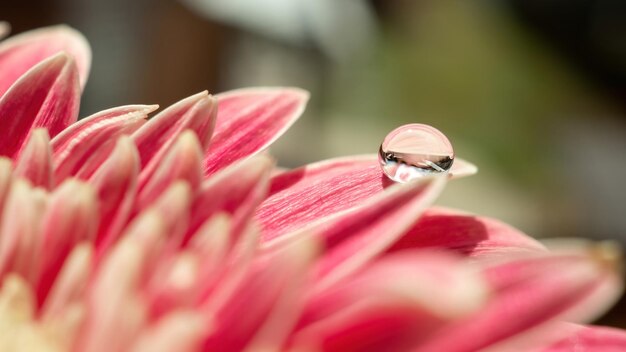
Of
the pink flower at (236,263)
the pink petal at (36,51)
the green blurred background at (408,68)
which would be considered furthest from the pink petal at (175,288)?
the green blurred background at (408,68)

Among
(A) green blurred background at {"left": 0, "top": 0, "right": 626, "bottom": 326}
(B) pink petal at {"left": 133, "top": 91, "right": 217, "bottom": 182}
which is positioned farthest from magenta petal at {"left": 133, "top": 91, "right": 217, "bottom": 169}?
(A) green blurred background at {"left": 0, "top": 0, "right": 626, "bottom": 326}

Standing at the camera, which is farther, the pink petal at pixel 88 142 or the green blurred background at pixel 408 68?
the green blurred background at pixel 408 68

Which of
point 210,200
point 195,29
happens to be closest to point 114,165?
point 210,200

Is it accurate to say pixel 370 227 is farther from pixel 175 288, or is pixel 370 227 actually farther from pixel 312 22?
pixel 312 22

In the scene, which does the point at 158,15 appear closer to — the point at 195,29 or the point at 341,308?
the point at 195,29

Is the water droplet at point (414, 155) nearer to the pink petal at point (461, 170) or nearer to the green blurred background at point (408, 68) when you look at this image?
the pink petal at point (461, 170)

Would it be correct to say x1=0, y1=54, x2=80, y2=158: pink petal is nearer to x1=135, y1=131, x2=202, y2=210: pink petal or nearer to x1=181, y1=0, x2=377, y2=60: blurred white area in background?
x1=135, y1=131, x2=202, y2=210: pink petal

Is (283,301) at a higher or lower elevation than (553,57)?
lower
